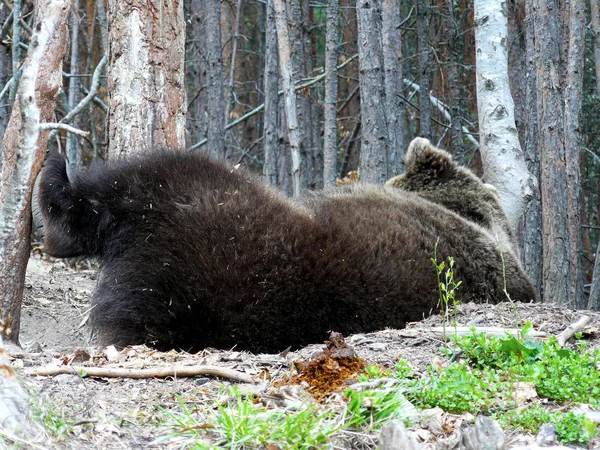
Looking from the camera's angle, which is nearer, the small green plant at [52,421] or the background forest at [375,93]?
the small green plant at [52,421]

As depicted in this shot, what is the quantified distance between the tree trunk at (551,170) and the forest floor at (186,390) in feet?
16.8

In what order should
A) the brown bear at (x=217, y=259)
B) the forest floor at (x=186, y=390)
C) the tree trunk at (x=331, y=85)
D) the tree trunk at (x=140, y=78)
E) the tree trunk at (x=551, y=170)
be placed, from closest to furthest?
the forest floor at (x=186, y=390), the brown bear at (x=217, y=259), the tree trunk at (x=140, y=78), the tree trunk at (x=551, y=170), the tree trunk at (x=331, y=85)

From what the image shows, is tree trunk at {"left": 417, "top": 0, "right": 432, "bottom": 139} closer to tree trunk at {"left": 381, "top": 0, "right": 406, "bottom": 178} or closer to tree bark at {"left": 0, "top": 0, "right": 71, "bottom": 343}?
tree trunk at {"left": 381, "top": 0, "right": 406, "bottom": 178}

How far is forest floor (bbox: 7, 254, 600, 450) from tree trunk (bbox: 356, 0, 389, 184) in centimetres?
389

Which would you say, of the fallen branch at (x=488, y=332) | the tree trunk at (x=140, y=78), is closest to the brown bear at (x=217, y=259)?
the tree trunk at (x=140, y=78)

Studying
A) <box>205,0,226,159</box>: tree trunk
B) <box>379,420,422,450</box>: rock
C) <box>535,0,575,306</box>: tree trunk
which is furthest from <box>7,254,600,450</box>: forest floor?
<box>205,0,226,159</box>: tree trunk

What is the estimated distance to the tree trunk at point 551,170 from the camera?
9797 millimetres

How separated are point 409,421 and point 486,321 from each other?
1.77 meters

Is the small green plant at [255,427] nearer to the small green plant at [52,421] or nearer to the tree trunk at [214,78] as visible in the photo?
the small green plant at [52,421]

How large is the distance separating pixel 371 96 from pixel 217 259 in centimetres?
477

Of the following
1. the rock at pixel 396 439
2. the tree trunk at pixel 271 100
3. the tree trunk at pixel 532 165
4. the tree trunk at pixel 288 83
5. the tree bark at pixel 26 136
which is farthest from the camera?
the tree trunk at pixel 271 100

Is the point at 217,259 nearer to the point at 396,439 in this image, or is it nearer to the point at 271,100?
the point at 396,439

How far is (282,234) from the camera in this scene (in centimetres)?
455

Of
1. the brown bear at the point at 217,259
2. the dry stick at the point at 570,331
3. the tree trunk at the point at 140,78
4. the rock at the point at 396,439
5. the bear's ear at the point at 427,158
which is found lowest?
the rock at the point at 396,439
